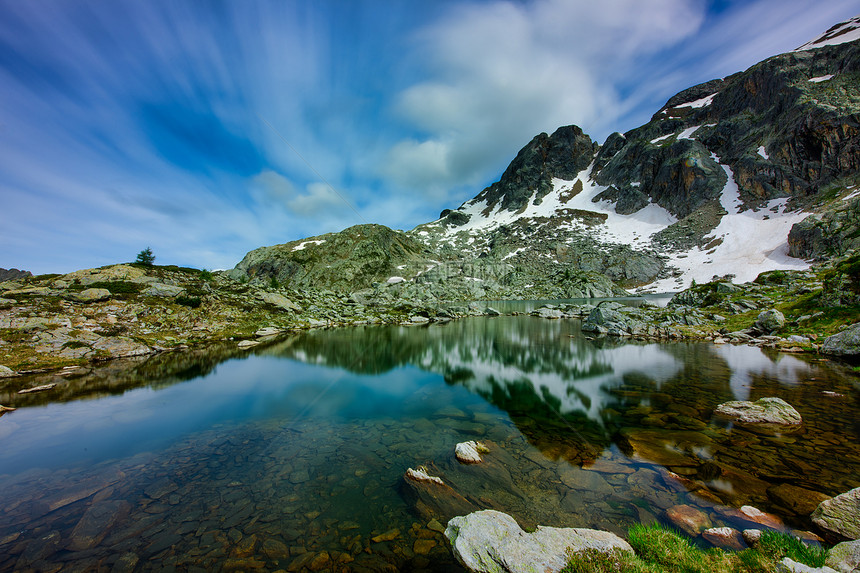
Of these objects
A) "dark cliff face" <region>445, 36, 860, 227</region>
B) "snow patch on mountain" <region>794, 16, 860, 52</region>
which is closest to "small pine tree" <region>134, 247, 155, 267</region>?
"dark cliff face" <region>445, 36, 860, 227</region>

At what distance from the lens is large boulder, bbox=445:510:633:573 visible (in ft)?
17.5

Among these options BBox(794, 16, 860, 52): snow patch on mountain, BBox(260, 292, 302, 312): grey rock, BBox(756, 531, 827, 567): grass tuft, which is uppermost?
BBox(794, 16, 860, 52): snow patch on mountain

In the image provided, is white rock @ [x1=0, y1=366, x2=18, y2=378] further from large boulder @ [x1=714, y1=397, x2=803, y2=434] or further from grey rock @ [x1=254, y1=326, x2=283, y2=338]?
large boulder @ [x1=714, y1=397, x2=803, y2=434]

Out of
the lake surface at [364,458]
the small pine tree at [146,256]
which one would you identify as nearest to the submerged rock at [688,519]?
the lake surface at [364,458]

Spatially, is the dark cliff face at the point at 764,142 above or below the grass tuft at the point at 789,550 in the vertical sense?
above

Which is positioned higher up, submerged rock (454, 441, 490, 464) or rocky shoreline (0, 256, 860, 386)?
rocky shoreline (0, 256, 860, 386)

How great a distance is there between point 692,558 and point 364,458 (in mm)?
8980

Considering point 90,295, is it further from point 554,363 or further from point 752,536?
point 752,536

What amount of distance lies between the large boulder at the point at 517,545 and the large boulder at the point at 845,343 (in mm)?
27960

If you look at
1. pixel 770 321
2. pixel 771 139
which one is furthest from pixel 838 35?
pixel 770 321

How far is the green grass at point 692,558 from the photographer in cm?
484

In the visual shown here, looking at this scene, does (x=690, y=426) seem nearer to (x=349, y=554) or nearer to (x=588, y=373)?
(x=588, y=373)

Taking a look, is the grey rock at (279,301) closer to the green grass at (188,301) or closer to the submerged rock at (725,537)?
the green grass at (188,301)

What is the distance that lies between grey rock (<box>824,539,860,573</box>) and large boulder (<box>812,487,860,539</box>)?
1.99 metres
